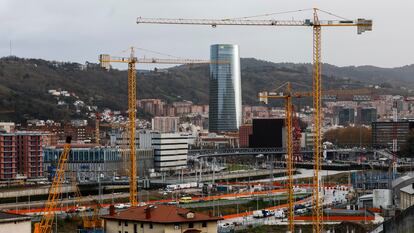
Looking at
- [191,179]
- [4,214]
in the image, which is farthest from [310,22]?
[191,179]

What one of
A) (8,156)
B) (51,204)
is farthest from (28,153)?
(51,204)

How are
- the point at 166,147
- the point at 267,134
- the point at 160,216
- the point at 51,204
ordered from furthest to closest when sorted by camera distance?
the point at 267,134 → the point at 166,147 → the point at 51,204 → the point at 160,216

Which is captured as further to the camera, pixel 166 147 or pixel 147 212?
pixel 166 147

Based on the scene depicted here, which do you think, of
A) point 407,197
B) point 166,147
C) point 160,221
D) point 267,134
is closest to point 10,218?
point 160,221

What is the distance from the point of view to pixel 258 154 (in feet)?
422

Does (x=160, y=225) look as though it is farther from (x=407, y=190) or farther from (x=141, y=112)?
(x=141, y=112)

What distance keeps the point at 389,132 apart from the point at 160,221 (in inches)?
4245

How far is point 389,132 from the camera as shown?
436ft

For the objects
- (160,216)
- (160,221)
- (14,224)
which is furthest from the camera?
(160,216)

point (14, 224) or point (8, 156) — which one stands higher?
point (14, 224)

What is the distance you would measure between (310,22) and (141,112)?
6094 inches

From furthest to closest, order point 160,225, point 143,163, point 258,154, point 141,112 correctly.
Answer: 1. point 141,112
2. point 258,154
3. point 143,163
4. point 160,225

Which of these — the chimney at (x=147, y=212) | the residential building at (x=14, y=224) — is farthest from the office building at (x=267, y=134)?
the residential building at (x=14, y=224)

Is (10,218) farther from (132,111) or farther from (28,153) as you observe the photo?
(28,153)
